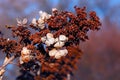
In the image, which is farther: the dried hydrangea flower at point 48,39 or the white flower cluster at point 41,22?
the white flower cluster at point 41,22

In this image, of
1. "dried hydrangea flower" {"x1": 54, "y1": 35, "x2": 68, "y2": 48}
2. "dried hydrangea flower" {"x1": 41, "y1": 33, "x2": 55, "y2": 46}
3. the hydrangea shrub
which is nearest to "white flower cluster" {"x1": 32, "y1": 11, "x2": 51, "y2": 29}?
the hydrangea shrub

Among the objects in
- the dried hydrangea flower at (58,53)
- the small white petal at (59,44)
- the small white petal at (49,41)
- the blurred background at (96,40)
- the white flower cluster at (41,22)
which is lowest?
the dried hydrangea flower at (58,53)

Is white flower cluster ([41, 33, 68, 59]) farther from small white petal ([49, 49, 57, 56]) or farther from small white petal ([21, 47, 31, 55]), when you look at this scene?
small white petal ([21, 47, 31, 55])

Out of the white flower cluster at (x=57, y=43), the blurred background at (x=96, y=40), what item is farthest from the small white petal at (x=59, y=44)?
the blurred background at (x=96, y=40)

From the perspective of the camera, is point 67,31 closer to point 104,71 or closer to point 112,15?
point 104,71

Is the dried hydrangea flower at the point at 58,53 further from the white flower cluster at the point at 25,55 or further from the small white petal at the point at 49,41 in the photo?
the white flower cluster at the point at 25,55

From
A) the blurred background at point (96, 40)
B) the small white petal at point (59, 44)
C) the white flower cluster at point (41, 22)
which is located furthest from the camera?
the blurred background at point (96, 40)

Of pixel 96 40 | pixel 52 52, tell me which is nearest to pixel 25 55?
pixel 52 52

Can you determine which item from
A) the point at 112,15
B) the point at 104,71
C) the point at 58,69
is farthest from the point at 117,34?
the point at 58,69
